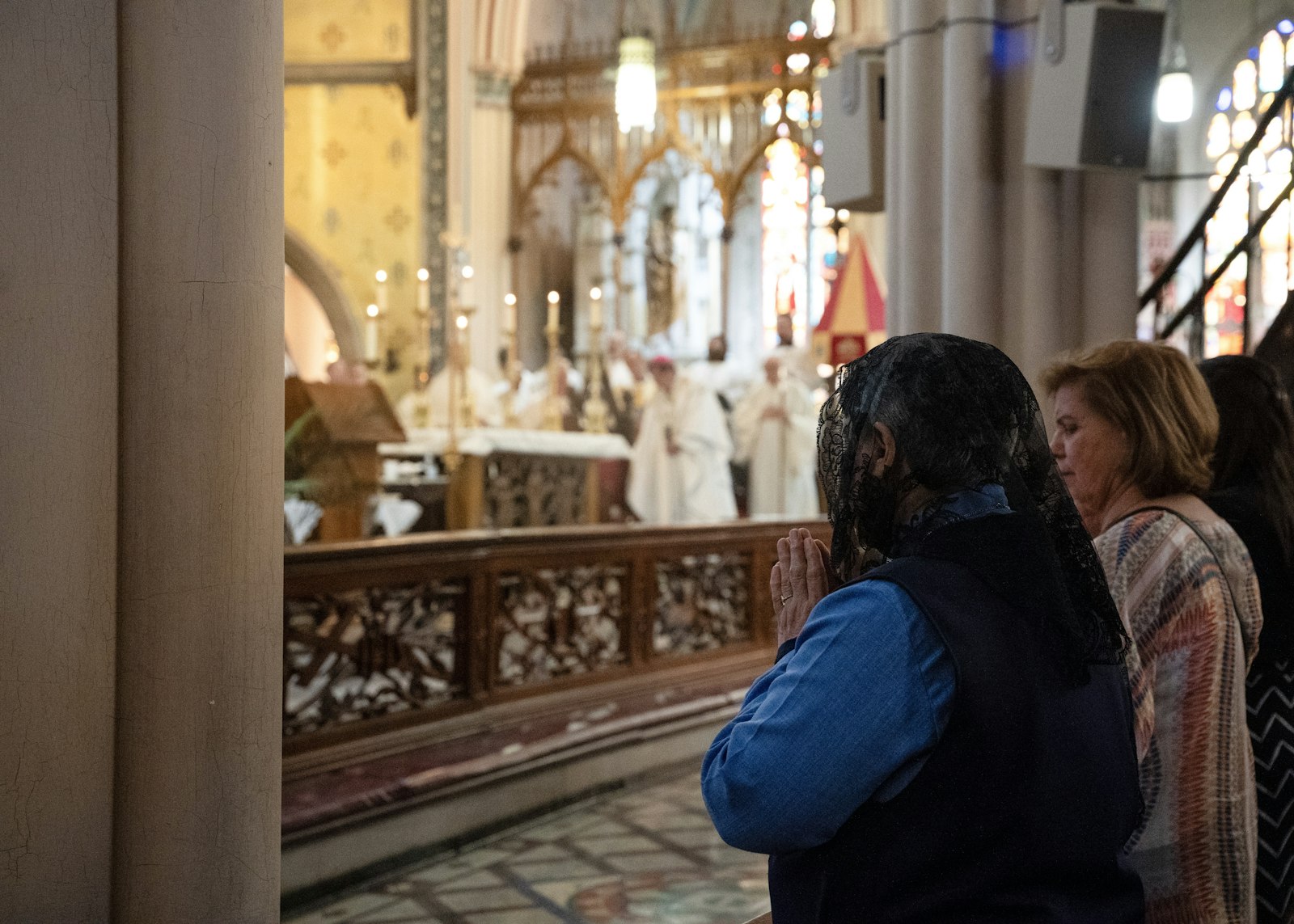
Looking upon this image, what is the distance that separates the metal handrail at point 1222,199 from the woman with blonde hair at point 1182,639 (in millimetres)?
2525

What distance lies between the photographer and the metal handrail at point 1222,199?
15.1 ft

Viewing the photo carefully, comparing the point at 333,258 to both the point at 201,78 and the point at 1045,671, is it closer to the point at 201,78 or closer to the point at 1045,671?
the point at 201,78

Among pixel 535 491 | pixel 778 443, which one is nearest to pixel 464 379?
pixel 535 491

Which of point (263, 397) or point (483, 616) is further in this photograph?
point (483, 616)

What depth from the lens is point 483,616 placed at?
493 centimetres

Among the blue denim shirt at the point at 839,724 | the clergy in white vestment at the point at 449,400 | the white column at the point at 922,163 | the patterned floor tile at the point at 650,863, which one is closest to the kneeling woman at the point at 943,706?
the blue denim shirt at the point at 839,724

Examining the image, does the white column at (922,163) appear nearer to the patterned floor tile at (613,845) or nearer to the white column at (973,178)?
the white column at (973,178)

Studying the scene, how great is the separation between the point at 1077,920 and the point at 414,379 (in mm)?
11671

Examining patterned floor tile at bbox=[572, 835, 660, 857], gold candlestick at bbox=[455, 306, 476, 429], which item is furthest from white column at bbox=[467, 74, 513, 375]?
patterned floor tile at bbox=[572, 835, 660, 857]

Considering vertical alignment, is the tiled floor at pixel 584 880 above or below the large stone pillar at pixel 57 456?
below

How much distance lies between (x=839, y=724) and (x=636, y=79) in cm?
999

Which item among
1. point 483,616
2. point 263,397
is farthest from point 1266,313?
point 263,397

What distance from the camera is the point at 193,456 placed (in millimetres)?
1929

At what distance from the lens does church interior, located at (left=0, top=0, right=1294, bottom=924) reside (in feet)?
6.06
